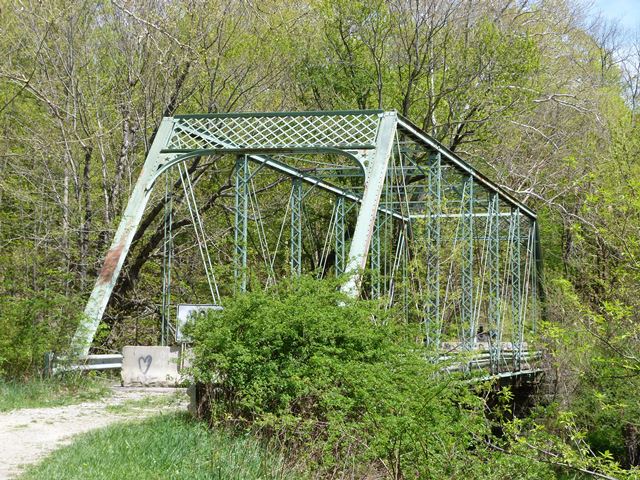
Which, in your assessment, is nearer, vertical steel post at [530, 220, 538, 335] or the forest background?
the forest background

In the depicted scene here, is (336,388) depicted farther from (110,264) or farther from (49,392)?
(110,264)

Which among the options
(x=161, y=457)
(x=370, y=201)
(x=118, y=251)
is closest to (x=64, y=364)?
(x=118, y=251)

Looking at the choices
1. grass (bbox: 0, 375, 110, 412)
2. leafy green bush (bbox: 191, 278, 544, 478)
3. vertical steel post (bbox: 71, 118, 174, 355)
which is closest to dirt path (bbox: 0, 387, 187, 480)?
grass (bbox: 0, 375, 110, 412)

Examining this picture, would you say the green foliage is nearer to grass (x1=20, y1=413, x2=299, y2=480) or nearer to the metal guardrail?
the metal guardrail

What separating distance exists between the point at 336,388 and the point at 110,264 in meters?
6.95

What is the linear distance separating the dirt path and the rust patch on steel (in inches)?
72.5

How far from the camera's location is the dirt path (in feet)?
31.4

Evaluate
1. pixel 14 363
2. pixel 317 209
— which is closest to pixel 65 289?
pixel 14 363

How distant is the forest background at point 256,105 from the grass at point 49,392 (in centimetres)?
100

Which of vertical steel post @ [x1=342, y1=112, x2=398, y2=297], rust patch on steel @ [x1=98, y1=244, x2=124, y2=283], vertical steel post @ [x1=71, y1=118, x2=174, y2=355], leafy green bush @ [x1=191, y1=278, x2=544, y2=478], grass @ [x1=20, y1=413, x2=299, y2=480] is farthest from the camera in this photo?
rust patch on steel @ [x1=98, y1=244, x2=124, y2=283]

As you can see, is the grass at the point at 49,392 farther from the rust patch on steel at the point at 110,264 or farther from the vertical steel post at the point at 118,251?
the rust patch on steel at the point at 110,264

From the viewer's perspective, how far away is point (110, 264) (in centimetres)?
1611

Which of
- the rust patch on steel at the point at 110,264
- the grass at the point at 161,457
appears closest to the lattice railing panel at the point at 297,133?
the rust patch on steel at the point at 110,264

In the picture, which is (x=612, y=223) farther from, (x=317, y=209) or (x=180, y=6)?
(x=317, y=209)
